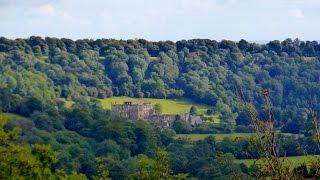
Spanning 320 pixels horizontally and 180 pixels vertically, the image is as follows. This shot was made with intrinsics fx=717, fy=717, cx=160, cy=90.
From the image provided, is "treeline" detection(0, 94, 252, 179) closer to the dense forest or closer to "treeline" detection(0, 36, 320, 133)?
the dense forest

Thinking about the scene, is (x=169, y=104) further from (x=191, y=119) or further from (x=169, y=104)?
(x=191, y=119)

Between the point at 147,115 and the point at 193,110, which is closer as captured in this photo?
the point at 147,115

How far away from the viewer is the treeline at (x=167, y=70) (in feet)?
250

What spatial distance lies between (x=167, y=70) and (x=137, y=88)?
7.40 m

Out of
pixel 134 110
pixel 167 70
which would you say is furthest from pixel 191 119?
pixel 167 70

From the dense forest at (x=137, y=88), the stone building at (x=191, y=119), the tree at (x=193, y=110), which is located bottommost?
the stone building at (x=191, y=119)

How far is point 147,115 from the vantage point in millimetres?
72500

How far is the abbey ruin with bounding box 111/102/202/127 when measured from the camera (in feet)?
225

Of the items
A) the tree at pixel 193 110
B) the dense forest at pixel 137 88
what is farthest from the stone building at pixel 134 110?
the tree at pixel 193 110

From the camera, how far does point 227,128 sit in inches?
2510

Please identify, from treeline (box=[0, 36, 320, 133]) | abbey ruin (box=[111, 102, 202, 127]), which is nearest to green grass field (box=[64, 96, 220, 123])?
treeline (box=[0, 36, 320, 133])

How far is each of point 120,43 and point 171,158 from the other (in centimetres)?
5201

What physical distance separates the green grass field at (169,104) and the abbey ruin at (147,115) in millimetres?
1480

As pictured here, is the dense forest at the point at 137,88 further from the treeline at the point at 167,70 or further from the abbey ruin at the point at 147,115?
the abbey ruin at the point at 147,115
